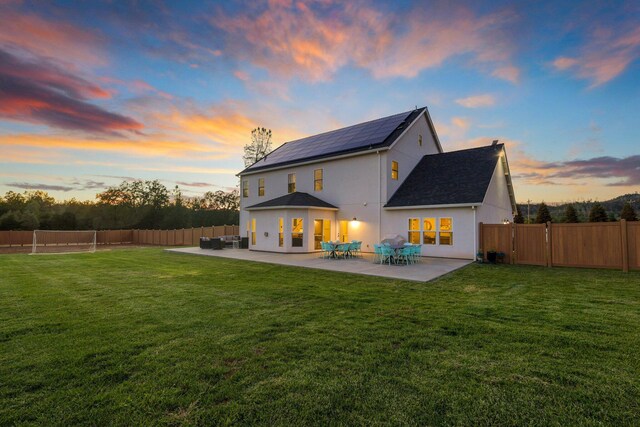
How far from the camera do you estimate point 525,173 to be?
28594mm

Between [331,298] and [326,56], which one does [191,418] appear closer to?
[331,298]

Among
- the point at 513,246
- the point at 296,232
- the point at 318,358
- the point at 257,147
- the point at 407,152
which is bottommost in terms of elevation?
the point at 318,358

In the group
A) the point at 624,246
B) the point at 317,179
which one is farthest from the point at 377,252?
the point at 624,246

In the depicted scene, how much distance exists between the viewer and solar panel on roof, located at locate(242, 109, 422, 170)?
1780cm

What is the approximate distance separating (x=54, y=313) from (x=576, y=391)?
811 centimetres

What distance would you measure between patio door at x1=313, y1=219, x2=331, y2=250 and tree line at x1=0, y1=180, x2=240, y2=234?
33235mm

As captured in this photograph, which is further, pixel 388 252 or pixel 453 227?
pixel 453 227

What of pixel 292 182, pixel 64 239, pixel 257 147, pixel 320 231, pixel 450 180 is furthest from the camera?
pixel 257 147

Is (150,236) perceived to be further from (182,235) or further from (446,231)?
(446,231)

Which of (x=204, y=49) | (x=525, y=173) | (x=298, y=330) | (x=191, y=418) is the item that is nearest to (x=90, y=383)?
(x=191, y=418)

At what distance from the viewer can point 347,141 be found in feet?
63.3

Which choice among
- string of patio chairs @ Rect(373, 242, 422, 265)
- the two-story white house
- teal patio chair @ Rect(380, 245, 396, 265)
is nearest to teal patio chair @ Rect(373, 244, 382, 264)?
string of patio chairs @ Rect(373, 242, 422, 265)

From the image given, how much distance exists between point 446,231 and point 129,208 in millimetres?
52805

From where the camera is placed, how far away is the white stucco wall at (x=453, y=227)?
45.9ft
